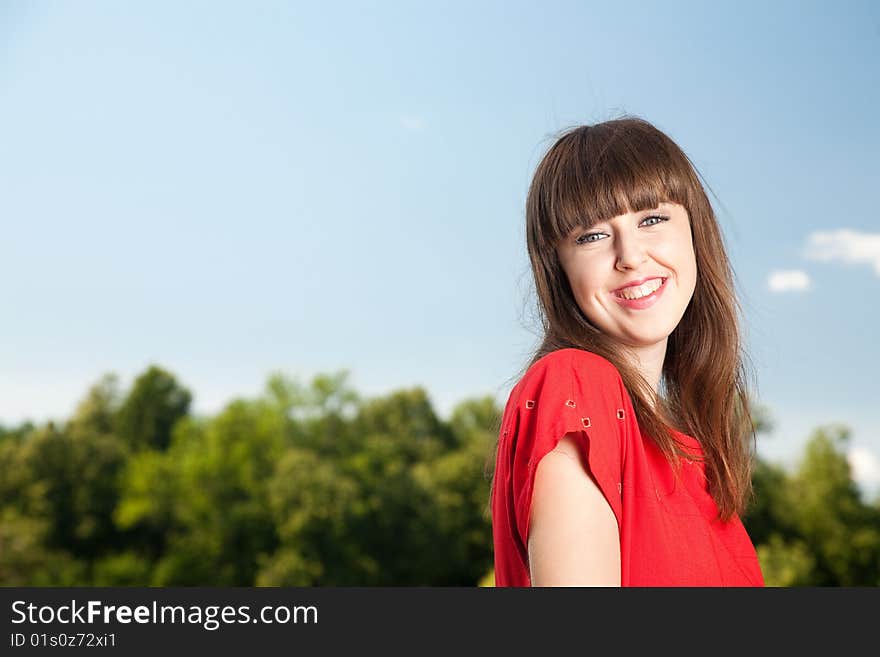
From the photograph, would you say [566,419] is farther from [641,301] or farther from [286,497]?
[286,497]

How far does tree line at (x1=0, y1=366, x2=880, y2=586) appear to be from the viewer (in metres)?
25.4

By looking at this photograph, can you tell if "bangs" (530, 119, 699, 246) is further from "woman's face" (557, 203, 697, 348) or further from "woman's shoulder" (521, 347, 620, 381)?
"woman's shoulder" (521, 347, 620, 381)

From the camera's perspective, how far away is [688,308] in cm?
177

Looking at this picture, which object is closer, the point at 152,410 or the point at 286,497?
the point at 286,497

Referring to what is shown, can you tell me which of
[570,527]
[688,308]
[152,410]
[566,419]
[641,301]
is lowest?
[570,527]

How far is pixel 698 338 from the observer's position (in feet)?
5.84

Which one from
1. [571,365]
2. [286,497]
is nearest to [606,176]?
[571,365]

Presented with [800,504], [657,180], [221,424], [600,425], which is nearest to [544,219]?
[657,180]

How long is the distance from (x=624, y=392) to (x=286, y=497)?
27709 millimetres

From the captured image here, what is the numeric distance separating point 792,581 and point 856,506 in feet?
13.2

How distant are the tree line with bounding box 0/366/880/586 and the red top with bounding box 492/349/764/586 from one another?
78.2ft

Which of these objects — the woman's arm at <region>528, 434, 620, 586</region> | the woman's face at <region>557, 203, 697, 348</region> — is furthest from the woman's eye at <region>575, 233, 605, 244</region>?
the woman's arm at <region>528, 434, 620, 586</region>

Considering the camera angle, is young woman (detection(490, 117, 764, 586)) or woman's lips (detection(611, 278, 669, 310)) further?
woman's lips (detection(611, 278, 669, 310))

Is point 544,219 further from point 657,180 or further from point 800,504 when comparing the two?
point 800,504
